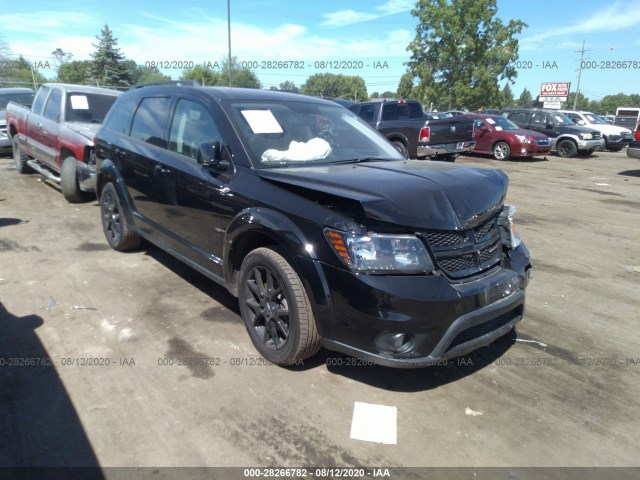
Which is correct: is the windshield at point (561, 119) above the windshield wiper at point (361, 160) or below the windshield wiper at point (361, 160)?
above

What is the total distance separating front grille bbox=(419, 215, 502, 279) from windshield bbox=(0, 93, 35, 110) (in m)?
12.8

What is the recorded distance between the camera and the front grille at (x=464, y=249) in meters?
2.74

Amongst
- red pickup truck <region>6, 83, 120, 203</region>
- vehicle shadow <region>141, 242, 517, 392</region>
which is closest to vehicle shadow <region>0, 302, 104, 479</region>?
vehicle shadow <region>141, 242, 517, 392</region>

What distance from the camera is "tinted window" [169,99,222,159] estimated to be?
12.4 feet

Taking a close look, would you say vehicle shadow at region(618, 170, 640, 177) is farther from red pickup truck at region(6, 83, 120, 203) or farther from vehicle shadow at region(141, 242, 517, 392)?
red pickup truck at region(6, 83, 120, 203)

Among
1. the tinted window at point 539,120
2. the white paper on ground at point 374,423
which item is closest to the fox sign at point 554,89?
the tinted window at point 539,120

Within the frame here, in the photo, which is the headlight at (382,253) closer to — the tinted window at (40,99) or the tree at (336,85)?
the tinted window at (40,99)

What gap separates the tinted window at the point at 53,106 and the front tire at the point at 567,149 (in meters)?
17.8

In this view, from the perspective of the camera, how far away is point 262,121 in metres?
3.70

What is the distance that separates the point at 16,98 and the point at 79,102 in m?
6.05

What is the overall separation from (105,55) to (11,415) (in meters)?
51.2

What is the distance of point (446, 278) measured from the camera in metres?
2.72

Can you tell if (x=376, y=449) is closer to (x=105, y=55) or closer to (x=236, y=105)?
(x=236, y=105)

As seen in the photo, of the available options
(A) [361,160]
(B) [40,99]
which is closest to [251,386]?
(A) [361,160]
